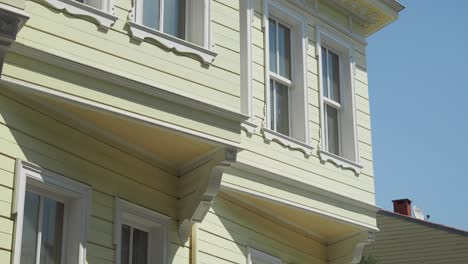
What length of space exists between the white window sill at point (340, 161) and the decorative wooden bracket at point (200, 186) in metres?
3.25

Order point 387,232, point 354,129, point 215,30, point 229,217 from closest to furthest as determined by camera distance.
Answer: point 215,30 → point 229,217 → point 354,129 → point 387,232

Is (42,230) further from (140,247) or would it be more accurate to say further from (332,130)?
(332,130)

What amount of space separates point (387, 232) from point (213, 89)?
684 inches

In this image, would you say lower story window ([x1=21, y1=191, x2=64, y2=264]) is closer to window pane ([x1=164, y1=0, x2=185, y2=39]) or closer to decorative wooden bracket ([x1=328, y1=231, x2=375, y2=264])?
window pane ([x1=164, y1=0, x2=185, y2=39])

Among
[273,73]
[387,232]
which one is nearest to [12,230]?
[273,73]

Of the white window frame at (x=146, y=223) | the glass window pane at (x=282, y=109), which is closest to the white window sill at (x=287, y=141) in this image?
the glass window pane at (x=282, y=109)

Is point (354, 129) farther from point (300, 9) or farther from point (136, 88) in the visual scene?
point (136, 88)

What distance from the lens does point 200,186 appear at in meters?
10.1

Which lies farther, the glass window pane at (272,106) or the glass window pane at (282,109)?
the glass window pane at (282,109)

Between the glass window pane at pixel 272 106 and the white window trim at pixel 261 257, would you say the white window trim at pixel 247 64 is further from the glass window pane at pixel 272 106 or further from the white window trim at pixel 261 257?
the white window trim at pixel 261 257

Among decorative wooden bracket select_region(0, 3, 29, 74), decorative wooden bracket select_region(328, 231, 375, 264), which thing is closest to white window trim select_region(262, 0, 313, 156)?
decorative wooden bracket select_region(328, 231, 375, 264)

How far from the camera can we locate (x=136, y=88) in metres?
9.12

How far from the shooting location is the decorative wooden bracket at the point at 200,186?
9.96 metres

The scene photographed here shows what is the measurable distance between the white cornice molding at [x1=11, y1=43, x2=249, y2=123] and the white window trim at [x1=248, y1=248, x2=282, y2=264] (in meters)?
2.40
